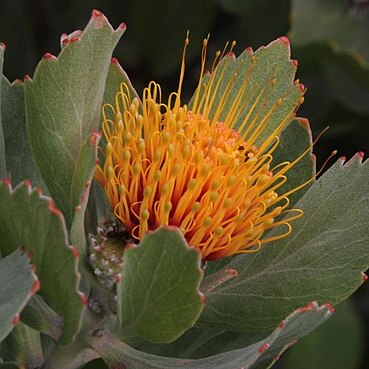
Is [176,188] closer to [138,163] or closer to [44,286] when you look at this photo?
[138,163]

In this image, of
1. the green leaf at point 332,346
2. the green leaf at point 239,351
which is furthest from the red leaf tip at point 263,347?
the green leaf at point 332,346

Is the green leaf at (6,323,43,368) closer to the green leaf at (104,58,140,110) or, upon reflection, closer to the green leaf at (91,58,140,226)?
the green leaf at (91,58,140,226)

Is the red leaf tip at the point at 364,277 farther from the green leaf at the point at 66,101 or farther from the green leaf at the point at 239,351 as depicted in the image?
the green leaf at the point at 66,101

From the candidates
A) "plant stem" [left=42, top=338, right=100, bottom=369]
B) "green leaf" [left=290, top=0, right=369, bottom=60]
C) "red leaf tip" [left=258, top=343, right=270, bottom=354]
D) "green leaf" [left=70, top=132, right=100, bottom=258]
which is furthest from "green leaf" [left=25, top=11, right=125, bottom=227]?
"green leaf" [left=290, top=0, right=369, bottom=60]

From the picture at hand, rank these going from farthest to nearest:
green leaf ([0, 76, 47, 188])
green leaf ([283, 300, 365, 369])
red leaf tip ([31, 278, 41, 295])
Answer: green leaf ([283, 300, 365, 369]), green leaf ([0, 76, 47, 188]), red leaf tip ([31, 278, 41, 295])

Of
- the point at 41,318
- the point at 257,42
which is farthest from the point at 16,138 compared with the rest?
the point at 257,42

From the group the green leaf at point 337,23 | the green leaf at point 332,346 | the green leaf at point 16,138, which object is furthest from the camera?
the green leaf at point 337,23

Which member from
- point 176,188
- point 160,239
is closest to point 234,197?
point 176,188
